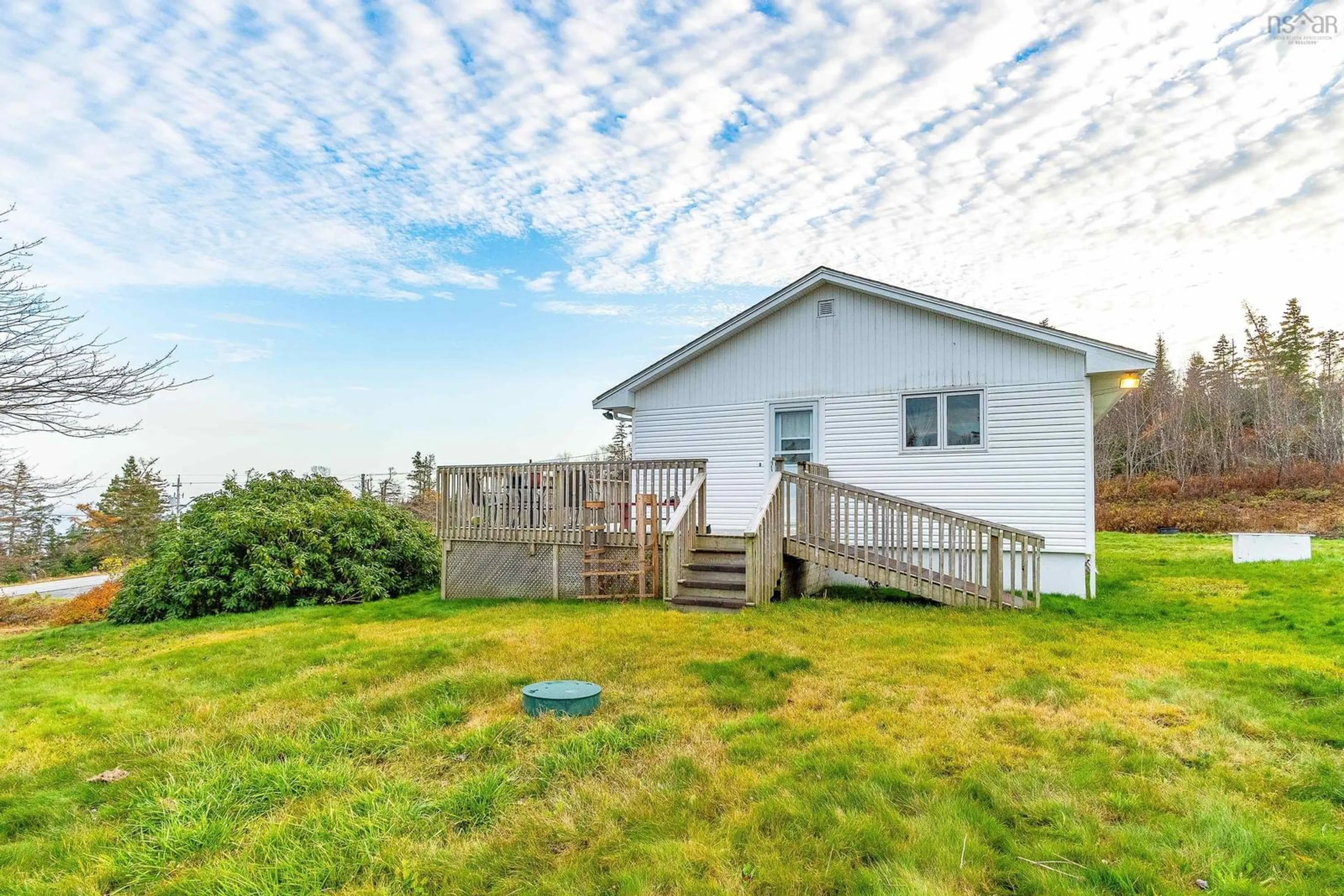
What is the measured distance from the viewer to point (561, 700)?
4188 mm

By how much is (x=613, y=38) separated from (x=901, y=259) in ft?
27.7

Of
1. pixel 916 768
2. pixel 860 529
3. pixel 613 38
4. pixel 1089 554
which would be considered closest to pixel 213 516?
pixel 613 38

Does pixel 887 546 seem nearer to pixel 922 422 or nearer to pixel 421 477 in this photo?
pixel 922 422

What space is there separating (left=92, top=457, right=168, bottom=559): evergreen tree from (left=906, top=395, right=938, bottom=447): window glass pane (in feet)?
71.3

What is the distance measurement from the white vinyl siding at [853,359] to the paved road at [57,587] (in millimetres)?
14989

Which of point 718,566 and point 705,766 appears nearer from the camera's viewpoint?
point 705,766

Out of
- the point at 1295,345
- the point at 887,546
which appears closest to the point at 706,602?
the point at 887,546

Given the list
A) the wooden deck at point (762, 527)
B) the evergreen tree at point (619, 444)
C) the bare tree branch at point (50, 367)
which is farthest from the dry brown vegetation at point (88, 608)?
the evergreen tree at point (619, 444)

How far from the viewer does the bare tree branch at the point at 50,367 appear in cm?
587

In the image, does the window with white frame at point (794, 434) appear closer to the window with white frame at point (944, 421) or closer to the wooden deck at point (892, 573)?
the window with white frame at point (944, 421)

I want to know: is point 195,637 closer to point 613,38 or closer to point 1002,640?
point 1002,640

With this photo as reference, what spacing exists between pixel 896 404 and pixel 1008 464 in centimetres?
185

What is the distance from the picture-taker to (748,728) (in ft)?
12.7

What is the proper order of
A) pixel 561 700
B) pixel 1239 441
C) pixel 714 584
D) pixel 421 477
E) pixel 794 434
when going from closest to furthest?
pixel 561 700 → pixel 714 584 → pixel 794 434 → pixel 421 477 → pixel 1239 441
